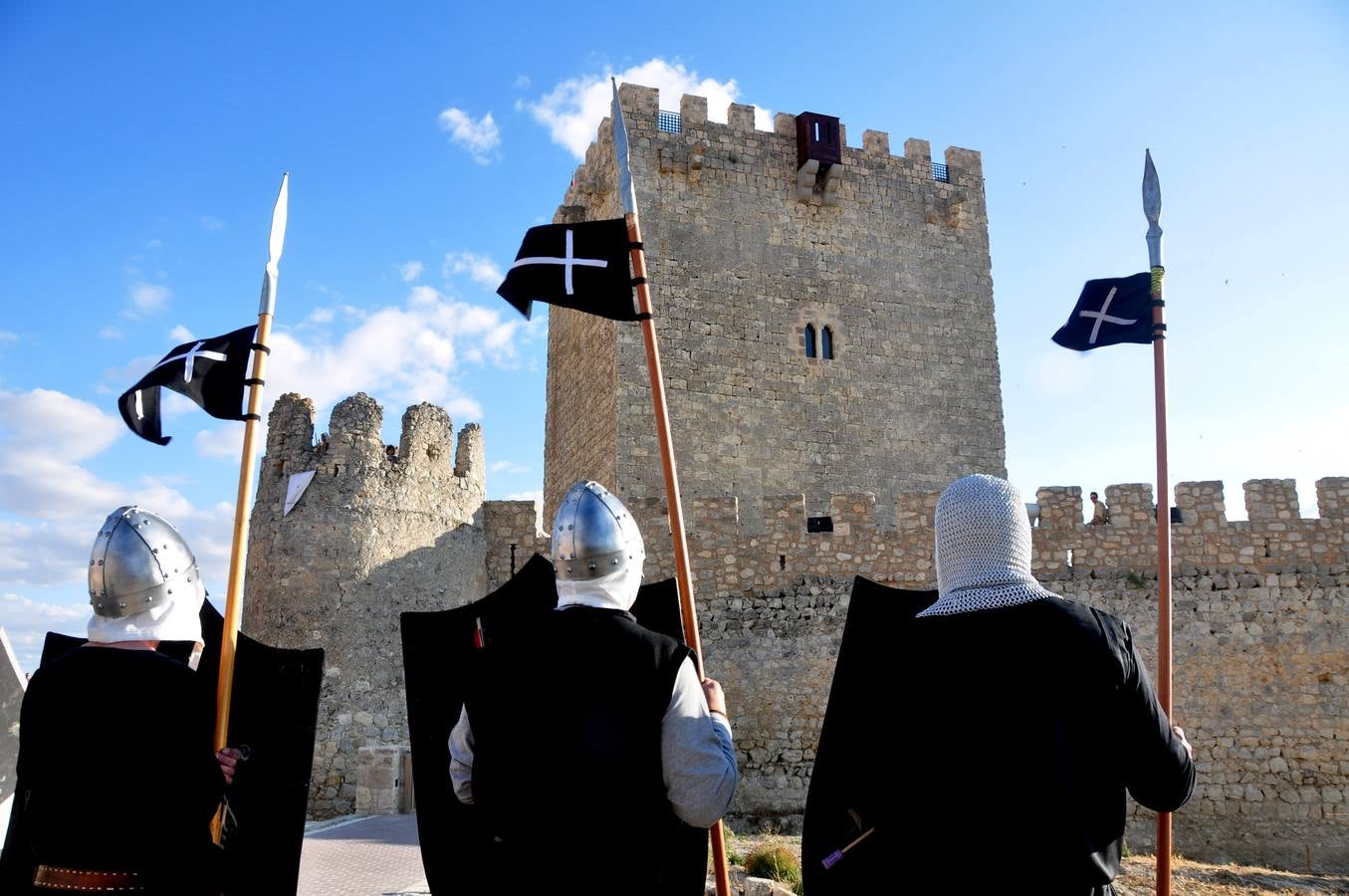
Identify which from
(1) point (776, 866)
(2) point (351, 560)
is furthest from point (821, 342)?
(1) point (776, 866)

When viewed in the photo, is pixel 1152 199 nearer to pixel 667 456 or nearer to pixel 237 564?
pixel 667 456

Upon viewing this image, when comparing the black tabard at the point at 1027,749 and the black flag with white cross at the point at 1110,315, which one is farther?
the black flag with white cross at the point at 1110,315

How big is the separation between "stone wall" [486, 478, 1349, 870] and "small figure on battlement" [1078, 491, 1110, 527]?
0.11m

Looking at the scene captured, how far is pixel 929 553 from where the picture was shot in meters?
10.8

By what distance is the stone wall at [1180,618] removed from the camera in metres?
10.3

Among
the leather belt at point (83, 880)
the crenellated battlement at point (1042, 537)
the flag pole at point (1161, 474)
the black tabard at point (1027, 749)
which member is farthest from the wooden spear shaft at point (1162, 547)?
the crenellated battlement at point (1042, 537)

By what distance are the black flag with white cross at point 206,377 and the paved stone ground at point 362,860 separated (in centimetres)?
270

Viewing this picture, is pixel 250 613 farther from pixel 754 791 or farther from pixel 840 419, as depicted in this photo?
pixel 840 419

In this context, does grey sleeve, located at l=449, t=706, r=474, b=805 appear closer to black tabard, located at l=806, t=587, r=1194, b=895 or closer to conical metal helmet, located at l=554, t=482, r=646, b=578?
conical metal helmet, located at l=554, t=482, r=646, b=578

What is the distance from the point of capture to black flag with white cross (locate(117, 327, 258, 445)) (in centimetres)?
457

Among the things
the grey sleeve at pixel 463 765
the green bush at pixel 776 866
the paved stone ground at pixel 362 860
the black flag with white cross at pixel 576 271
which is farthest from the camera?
the green bush at pixel 776 866

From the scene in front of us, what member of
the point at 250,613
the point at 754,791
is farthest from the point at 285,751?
the point at 754,791

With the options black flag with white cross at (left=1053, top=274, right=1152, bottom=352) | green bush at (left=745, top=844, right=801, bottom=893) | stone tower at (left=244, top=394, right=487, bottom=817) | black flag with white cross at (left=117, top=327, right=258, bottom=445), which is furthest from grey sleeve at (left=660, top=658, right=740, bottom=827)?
stone tower at (left=244, top=394, right=487, bottom=817)

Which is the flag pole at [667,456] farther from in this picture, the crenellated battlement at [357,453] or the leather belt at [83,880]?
the crenellated battlement at [357,453]
